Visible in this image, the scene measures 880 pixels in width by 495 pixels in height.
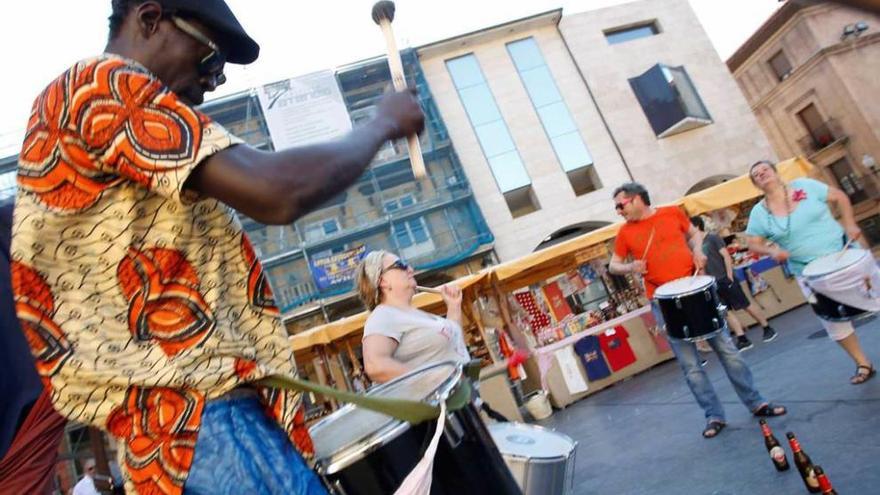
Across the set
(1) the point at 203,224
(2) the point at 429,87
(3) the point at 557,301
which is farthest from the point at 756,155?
(1) the point at 203,224

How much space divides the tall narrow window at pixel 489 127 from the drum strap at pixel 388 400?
18.6 meters

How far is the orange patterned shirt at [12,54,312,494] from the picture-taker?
88cm

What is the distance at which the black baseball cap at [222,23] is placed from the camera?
1052mm

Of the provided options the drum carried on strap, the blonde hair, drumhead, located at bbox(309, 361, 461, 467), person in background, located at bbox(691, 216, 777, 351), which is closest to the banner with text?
person in background, located at bbox(691, 216, 777, 351)

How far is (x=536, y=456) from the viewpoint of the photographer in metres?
2.20

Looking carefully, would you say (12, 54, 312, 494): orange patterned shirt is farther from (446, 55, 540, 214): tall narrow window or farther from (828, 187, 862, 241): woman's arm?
(446, 55, 540, 214): tall narrow window

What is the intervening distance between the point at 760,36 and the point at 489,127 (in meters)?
20.0

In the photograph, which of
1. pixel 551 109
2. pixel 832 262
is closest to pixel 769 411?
pixel 832 262

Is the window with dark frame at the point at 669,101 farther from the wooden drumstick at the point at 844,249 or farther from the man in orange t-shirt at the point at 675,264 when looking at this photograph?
the wooden drumstick at the point at 844,249

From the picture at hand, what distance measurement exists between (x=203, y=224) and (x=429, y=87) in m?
20.8

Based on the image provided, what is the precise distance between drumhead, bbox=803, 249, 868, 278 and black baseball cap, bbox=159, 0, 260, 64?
13.4ft

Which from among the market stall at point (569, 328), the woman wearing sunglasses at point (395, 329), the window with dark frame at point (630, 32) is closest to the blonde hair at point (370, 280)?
the woman wearing sunglasses at point (395, 329)

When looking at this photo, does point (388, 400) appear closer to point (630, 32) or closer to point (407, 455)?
point (407, 455)

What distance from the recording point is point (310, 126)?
10.0 m
